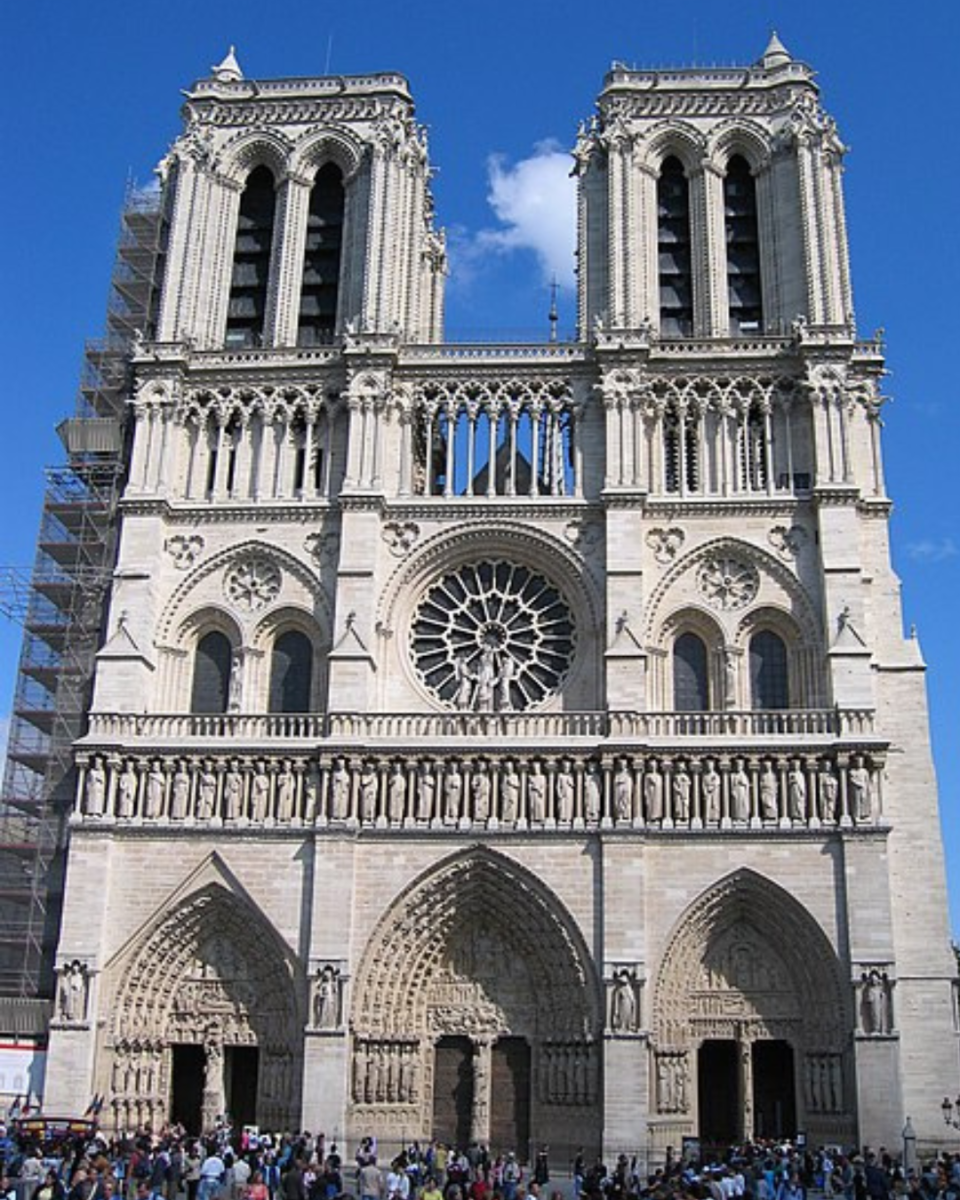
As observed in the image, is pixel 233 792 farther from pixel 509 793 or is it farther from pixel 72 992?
pixel 509 793

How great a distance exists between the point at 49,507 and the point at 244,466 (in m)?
6.05

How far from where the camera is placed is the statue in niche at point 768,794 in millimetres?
24328

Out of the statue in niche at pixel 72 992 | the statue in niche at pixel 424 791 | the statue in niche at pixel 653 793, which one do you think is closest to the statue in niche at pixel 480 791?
the statue in niche at pixel 424 791

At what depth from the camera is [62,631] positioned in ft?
103

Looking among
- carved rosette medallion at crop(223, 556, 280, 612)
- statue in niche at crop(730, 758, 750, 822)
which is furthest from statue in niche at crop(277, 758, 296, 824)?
statue in niche at crop(730, 758, 750, 822)

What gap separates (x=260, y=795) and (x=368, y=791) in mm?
1940

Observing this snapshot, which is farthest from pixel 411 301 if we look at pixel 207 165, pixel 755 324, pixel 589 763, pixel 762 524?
pixel 589 763

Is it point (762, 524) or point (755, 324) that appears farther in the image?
point (755, 324)

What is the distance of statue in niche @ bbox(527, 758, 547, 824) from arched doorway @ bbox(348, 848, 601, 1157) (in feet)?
3.13

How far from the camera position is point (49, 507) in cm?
3197

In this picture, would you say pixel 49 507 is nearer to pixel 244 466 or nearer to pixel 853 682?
pixel 244 466

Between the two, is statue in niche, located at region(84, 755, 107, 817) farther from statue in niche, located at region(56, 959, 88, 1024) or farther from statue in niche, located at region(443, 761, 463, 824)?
statue in niche, located at region(443, 761, 463, 824)

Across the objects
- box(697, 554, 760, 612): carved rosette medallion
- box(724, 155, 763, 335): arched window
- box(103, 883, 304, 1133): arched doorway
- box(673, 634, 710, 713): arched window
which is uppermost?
box(724, 155, 763, 335): arched window

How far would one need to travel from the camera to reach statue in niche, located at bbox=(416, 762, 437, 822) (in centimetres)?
2486
